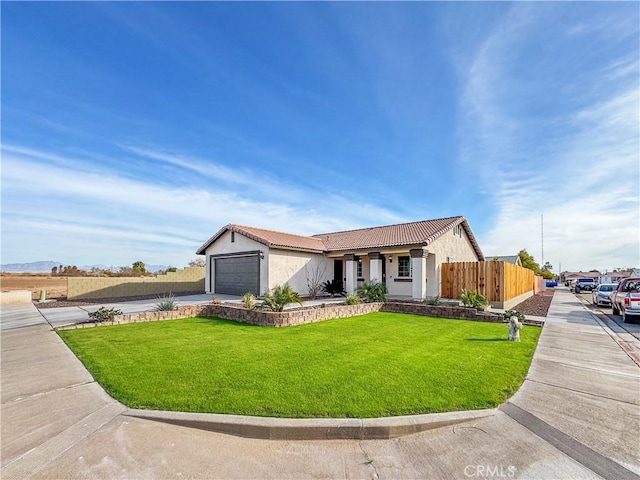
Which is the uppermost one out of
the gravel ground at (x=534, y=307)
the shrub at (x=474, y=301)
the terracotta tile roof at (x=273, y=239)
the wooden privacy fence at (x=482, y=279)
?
the terracotta tile roof at (x=273, y=239)

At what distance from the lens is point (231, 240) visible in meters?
20.8

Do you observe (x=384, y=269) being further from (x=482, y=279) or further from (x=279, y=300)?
(x=279, y=300)

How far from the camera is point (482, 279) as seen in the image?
16.0 m

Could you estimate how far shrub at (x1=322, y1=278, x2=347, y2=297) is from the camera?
20.6 metres

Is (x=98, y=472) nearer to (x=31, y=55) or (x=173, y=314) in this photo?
(x=173, y=314)

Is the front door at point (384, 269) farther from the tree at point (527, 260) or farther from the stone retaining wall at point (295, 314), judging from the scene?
the tree at point (527, 260)

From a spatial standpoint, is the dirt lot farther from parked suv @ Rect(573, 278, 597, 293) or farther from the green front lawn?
parked suv @ Rect(573, 278, 597, 293)

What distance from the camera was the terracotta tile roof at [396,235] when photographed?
57.6 ft

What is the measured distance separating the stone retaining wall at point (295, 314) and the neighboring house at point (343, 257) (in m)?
3.08

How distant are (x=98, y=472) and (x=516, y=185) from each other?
70.8 ft

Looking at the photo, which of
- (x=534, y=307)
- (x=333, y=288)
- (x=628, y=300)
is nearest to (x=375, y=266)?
(x=333, y=288)

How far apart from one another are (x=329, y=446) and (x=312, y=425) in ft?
0.98

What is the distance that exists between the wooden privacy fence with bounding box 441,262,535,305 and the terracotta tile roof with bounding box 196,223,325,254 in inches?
320

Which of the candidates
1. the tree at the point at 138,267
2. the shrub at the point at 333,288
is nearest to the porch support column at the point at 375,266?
the shrub at the point at 333,288
